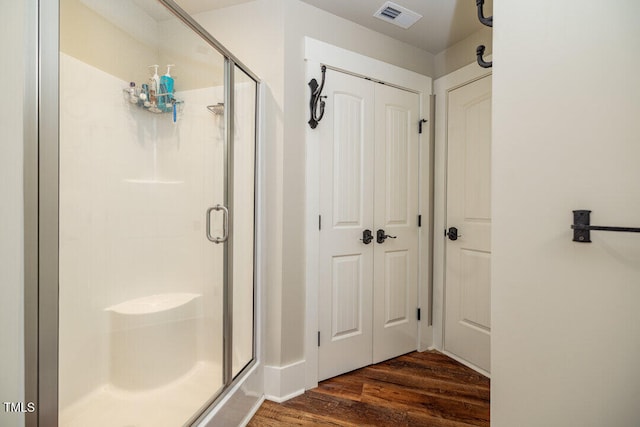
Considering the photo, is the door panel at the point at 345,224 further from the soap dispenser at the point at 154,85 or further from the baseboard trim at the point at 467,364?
the soap dispenser at the point at 154,85

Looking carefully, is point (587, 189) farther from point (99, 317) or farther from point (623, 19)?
point (99, 317)

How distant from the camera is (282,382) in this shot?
72.2 inches

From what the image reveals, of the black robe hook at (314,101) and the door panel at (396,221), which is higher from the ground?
the black robe hook at (314,101)

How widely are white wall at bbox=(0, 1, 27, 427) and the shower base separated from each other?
24 centimetres

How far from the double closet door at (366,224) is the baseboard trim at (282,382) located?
20 centimetres

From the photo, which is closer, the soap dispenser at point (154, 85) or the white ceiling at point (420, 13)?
the soap dispenser at point (154, 85)

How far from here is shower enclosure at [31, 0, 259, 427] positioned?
0.82 m

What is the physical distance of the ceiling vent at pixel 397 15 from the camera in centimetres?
195

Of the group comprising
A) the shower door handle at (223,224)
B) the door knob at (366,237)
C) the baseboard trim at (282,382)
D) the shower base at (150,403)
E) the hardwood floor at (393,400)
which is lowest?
the hardwood floor at (393,400)

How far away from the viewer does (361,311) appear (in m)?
2.20

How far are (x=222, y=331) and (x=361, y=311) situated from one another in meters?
1.02

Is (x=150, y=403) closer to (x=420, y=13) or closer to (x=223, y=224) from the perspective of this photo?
(x=223, y=224)

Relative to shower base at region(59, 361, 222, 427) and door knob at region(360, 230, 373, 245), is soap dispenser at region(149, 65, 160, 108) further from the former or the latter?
door knob at region(360, 230, 373, 245)

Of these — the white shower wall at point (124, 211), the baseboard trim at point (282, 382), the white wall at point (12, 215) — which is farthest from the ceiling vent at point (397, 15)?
the baseboard trim at point (282, 382)
